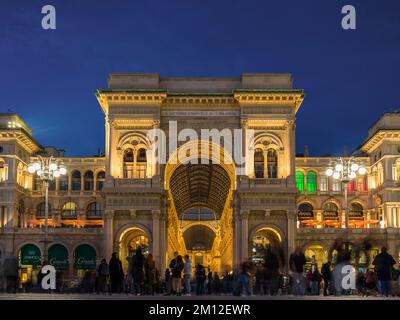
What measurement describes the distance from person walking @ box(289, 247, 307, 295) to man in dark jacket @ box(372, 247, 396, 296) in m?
4.35

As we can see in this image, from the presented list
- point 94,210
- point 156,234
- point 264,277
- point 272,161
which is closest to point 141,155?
point 156,234

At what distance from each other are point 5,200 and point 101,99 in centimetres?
1935

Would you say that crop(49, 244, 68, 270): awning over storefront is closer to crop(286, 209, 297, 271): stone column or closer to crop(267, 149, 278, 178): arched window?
crop(267, 149, 278, 178): arched window

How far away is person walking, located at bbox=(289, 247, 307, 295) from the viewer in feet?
115

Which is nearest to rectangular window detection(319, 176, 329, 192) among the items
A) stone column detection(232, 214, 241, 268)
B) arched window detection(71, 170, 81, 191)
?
stone column detection(232, 214, 241, 268)

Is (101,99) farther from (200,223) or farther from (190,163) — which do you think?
(200,223)

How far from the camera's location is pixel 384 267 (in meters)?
31.1

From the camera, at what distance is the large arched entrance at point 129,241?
6283cm

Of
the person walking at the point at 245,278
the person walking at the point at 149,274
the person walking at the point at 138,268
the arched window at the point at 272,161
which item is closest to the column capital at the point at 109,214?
the arched window at the point at 272,161

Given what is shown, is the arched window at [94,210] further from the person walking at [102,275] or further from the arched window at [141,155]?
the person walking at [102,275]

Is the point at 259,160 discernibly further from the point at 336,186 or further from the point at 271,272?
the point at 271,272

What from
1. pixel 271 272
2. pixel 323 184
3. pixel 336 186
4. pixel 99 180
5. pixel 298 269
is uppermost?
pixel 99 180

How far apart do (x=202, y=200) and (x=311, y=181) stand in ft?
71.8
